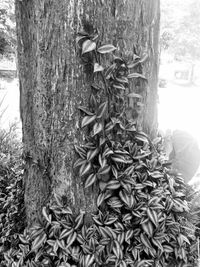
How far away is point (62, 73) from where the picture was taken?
1.72m

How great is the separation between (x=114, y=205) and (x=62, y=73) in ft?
3.04

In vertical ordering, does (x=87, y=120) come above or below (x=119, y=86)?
below

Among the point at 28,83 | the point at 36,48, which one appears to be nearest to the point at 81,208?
the point at 28,83

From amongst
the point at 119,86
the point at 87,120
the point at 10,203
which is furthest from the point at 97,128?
the point at 10,203

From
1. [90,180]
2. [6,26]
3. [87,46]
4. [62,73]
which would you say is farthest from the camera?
[6,26]

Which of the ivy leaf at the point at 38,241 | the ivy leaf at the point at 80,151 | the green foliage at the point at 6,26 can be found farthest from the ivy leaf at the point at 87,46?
the green foliage at the point at 6,26

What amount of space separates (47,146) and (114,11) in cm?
95

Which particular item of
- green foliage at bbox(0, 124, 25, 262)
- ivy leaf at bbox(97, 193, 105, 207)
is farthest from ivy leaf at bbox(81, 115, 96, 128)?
green foliage at bbox(0, 124, 25, 262)

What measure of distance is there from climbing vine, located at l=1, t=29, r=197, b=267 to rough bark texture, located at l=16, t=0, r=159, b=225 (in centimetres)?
8

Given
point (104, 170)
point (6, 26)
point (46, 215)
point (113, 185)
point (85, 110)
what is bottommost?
point (46, 215)

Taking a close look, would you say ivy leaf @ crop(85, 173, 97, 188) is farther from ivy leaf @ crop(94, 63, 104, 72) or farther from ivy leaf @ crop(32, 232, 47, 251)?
ivy leaf @ crop(94, 63, 104, 72)

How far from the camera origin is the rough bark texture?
1.66m

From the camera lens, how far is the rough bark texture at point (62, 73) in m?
1.66

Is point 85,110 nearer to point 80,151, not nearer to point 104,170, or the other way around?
point 80,151
